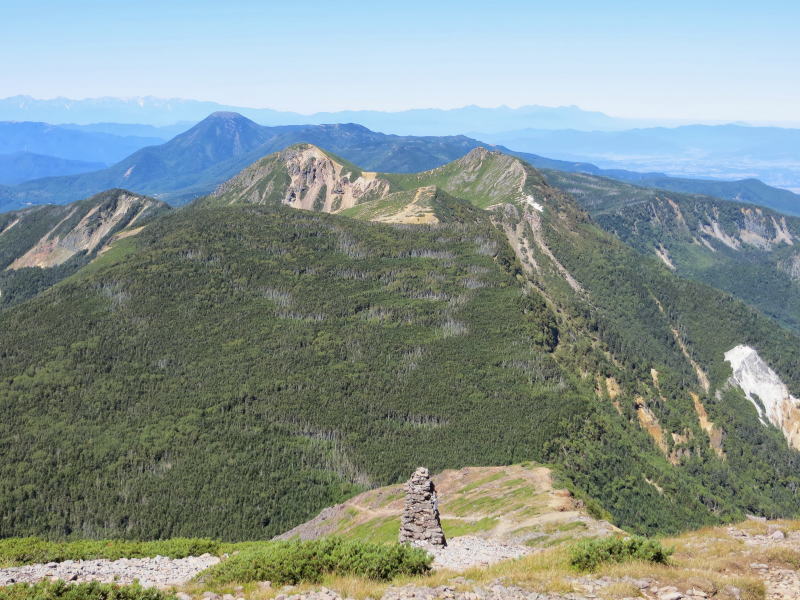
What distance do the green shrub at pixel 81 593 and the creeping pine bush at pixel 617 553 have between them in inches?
915

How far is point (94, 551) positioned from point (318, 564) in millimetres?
27562

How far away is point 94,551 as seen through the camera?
173 ft

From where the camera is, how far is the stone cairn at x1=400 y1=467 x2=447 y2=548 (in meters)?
53.3

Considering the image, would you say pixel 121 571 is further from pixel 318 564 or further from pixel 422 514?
pixel 422 514

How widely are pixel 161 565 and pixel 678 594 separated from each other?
3735cm

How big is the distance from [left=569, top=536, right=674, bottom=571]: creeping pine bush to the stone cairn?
1868 cm

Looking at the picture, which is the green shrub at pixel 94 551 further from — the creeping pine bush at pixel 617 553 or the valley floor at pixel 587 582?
the creeping pine bush at pixel 617 553

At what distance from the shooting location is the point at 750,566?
34156mm

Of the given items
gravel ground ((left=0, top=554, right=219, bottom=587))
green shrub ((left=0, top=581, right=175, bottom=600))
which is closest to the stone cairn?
gravel ground ((left=0, top=554, right=219, bottom=587))

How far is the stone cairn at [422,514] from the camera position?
5334 centimetres

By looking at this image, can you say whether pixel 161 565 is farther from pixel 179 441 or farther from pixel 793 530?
pixel 179 441

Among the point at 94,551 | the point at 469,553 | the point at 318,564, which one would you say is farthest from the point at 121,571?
the point at 469,553

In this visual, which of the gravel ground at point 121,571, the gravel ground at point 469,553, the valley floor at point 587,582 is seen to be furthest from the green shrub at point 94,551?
the gravel ground at point 469,553

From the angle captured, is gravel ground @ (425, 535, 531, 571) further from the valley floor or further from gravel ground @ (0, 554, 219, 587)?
gravel ground @ (0, 554, 219, 587)
